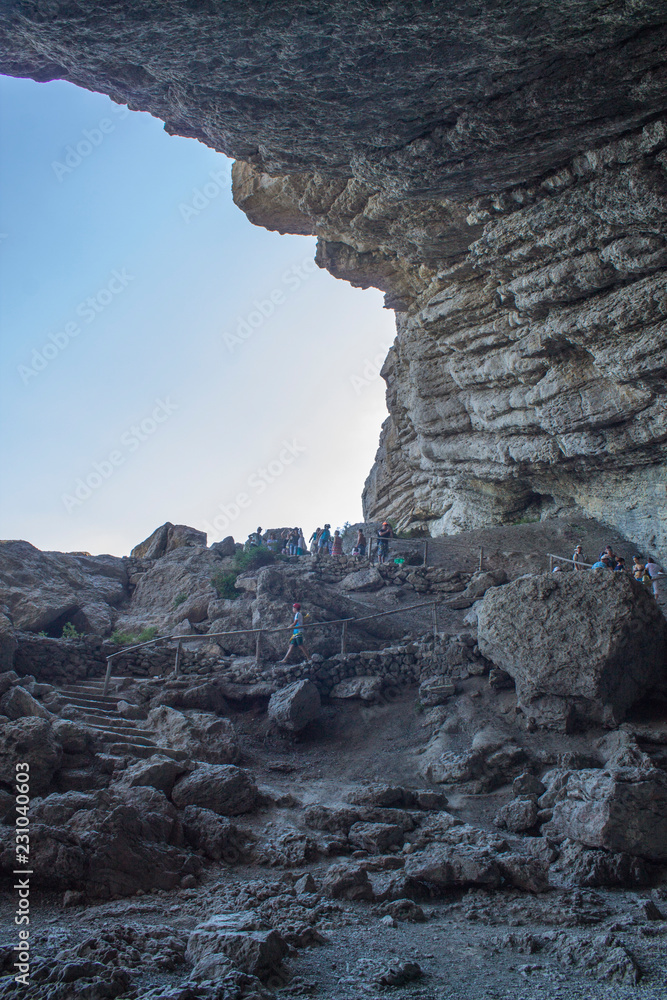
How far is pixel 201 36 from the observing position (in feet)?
22.4

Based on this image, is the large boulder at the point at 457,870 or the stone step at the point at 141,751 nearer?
the large boulder at the point at 457,870

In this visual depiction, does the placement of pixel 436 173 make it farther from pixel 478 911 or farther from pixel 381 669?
pixel 478 911

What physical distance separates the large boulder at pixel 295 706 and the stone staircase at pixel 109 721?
2170 millimetres

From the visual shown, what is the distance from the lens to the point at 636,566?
13.5 metres

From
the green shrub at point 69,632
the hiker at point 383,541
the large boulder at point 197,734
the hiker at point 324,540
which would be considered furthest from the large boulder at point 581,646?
the hiker at point 324,540

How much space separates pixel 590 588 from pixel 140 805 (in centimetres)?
728

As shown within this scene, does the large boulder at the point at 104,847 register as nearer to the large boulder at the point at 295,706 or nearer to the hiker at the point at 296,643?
the large boulder at the point at 295,706

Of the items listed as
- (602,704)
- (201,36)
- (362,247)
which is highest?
(362,247)

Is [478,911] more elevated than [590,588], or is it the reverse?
[590,588]

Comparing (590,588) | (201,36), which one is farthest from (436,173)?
(590,588)

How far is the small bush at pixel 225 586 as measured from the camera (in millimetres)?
15359

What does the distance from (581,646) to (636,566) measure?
18.7 feet

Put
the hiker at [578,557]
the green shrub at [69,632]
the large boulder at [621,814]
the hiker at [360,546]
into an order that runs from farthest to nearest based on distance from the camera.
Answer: the hiker at [360,546]
the hiker at [578,557]
the green shrub at [69,632]
the large boulder at [621,814]

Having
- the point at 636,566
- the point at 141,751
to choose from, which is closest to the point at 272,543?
the point at 636,566
